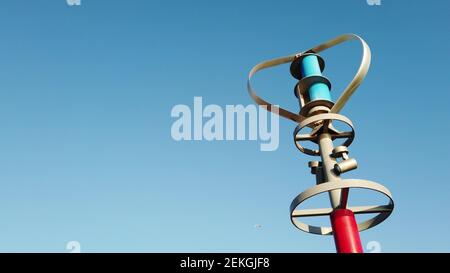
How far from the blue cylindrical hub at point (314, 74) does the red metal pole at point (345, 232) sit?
4.81 metres

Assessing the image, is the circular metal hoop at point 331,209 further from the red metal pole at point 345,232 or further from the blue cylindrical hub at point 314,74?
the blue cylindrical hub at point 314,74

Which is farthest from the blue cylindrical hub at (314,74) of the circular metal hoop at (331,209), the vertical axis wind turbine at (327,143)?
the circular metal hoop at (331,209)

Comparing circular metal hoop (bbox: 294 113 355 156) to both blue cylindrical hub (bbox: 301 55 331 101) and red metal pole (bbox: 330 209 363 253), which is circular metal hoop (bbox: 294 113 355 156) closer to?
blue cylindrical hub (bbox: 301 55 331 101)

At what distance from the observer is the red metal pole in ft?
38.8

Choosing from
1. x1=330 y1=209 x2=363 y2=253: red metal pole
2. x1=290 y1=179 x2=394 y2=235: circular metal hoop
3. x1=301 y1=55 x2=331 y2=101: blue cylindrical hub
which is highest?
x1=301 y1=55 x2=331 y2=101: blue cylindrical hub

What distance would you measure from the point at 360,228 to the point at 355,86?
541 centimetres

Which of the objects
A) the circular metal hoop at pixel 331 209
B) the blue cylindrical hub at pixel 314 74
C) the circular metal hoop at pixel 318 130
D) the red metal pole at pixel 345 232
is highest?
the blue cylindrical hub at pixel 314 74

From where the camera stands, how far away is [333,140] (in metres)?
15.2

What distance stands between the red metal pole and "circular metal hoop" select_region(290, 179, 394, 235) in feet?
1.45

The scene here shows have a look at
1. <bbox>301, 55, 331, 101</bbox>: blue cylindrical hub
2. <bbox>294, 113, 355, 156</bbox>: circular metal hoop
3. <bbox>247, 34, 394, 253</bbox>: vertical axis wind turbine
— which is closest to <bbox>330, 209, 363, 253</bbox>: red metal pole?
<bbox>247, 34, 394, 253</bbox>: vertical axis wind turbine

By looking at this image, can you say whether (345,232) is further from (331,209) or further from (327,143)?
(327,143)

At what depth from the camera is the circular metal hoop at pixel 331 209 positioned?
12.0 meters

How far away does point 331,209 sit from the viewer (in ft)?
43.3
